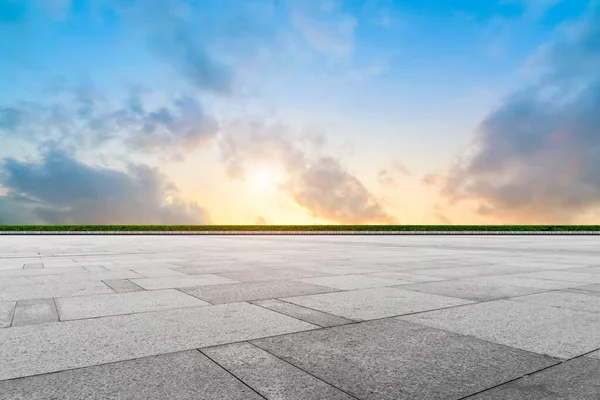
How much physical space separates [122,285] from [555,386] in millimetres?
6578

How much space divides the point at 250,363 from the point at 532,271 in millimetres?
8418

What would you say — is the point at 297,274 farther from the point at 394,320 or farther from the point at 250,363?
the point at 250,363

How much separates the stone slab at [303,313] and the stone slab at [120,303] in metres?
0.90

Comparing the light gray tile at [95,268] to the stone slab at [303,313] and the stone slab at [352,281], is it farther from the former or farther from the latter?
the stone slab at [303,313]

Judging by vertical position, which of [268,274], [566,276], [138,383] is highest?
[566,276]

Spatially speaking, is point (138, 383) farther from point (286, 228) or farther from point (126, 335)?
point (286, 228)

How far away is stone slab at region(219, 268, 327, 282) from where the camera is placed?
8125 mm

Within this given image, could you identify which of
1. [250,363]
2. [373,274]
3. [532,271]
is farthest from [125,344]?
[532,271]

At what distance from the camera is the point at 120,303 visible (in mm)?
5789

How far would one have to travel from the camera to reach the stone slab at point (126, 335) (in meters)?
3.47

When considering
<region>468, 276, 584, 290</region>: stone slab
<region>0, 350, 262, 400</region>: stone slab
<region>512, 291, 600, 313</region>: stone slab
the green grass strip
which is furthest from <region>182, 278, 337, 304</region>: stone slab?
the green grass strip

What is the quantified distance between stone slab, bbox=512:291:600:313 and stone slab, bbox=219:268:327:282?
3.96 m

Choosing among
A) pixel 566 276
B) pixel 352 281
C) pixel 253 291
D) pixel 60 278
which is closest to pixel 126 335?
pixel 253 291

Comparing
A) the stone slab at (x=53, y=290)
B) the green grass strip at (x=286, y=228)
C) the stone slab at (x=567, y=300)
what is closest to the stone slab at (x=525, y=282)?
the stone slab at (x=567, y=300)
